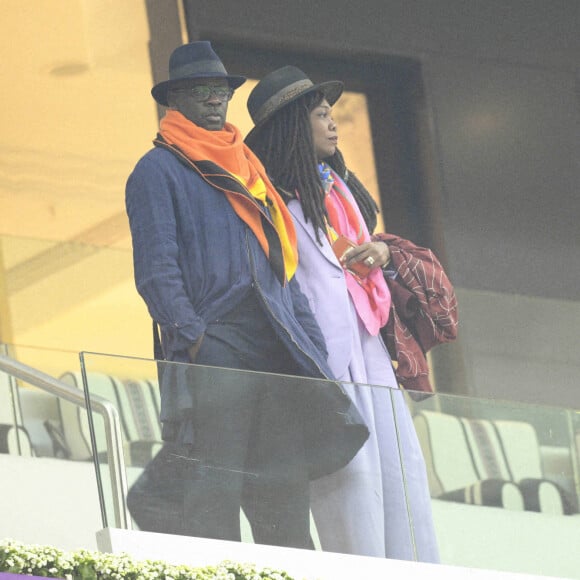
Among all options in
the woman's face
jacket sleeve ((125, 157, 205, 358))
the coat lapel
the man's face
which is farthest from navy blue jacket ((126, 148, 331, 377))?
the woman's face

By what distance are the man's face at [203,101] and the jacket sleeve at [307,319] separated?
605mm

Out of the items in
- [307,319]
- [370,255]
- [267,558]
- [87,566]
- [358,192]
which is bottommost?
[267,558]

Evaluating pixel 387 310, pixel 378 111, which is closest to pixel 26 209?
pixel 378 111

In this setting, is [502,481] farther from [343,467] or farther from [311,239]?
[311,239]

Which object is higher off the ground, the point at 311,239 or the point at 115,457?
the point at 311,239

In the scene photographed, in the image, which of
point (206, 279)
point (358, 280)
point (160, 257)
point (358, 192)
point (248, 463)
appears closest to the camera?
point (248, 463)

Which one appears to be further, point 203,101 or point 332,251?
A: point 332,251

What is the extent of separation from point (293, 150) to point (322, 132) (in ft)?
0.40

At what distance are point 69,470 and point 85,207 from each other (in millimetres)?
3941

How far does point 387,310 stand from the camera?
7512mm

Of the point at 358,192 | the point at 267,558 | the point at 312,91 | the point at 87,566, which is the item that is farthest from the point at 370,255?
the point at 87,566

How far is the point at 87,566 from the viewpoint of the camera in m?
5.57

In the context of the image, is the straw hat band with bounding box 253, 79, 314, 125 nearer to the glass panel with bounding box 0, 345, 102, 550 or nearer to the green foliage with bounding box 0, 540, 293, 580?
the glass panel with bounding box 0, 345, 102, 550

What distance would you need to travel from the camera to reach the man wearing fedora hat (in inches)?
241
